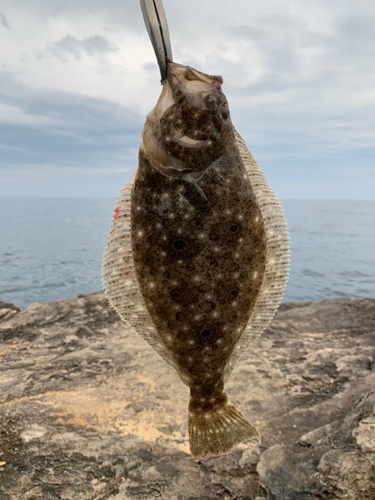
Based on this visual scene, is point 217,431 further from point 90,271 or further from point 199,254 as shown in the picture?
point 90,271

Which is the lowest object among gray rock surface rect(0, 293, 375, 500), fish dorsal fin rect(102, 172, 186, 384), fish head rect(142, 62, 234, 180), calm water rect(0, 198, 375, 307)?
calm water rect(0, 198, 375, 307)

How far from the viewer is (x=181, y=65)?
7.13 feet

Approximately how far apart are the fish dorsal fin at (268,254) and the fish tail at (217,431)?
1.05 ft

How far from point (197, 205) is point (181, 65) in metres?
0.88

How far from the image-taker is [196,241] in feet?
7.26

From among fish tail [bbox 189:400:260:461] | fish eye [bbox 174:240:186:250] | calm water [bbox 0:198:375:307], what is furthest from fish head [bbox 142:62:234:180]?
calm water [bbox 0:198:375:307]

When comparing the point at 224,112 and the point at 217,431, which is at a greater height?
the point at 224,112

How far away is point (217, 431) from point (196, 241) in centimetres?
154

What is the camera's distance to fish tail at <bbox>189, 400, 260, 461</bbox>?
8.59 ft

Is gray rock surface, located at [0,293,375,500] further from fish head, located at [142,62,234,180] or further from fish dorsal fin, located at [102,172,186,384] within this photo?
fish head, located at [142,62,234,180]

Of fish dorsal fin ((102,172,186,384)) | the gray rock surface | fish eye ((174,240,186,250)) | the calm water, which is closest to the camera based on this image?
fish eye ((174,240,186,250))

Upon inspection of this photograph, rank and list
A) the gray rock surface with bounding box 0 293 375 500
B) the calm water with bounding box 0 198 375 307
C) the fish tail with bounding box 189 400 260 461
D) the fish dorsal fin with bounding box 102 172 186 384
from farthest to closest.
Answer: the calm water with bounding box 0 198 375 307
the gray rock surface with bounding box 0 293 375 500
the fish tail with bounding box 189 400 260 461
the fish dorsal fin with bounding box 102 172 186 384

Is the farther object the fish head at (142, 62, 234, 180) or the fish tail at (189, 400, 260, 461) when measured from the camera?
the fish tail at (189, 400, 260, 461)

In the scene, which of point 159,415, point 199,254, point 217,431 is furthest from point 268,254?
point 159,415
